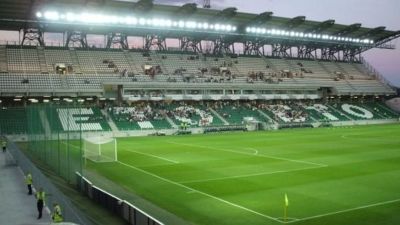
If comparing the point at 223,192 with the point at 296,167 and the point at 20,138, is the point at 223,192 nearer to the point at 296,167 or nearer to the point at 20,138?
the point at 296,167

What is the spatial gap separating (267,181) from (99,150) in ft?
59.0

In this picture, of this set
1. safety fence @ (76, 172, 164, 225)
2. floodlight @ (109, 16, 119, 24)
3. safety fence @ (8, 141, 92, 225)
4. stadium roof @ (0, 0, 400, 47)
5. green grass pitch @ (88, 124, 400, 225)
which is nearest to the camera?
safety fence @ (8, 141, 92, 225)

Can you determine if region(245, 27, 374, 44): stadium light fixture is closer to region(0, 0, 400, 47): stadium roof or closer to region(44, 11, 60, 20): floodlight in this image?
region(0, 0, 400, 47): stadium roof

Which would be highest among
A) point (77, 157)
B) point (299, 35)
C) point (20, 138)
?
point (299, 35)

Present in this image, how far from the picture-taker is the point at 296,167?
32.0 m

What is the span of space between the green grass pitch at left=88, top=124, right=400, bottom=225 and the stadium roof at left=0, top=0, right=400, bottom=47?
26.3 metres

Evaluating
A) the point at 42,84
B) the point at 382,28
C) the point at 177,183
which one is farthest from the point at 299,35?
the point at 177,183

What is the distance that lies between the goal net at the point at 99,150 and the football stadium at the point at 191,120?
24 centimetres

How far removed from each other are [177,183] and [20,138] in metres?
36.4

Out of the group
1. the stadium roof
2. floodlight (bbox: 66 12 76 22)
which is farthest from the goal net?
floodlight (bbox: 66 12 76 22)

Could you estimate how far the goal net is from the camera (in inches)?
1463

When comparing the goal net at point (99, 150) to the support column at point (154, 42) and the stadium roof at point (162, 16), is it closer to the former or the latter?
the stadium roof at point (162, 16)

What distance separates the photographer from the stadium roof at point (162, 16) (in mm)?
60919

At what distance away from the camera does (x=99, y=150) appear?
39.6 meters
